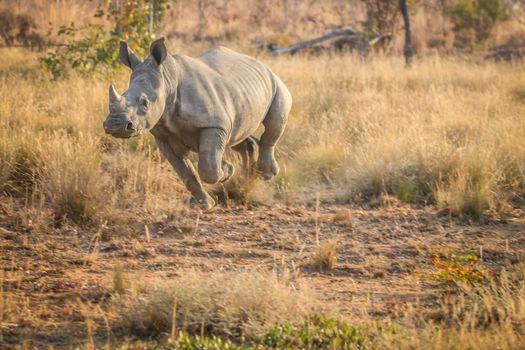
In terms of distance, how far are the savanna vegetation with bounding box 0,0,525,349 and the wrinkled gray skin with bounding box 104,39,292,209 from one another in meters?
0.66

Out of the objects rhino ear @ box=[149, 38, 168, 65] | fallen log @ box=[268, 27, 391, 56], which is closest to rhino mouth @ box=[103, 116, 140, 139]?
rhino ear @ box=[149, 38, 168, 65]

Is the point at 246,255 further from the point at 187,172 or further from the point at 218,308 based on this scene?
the point at 218,308

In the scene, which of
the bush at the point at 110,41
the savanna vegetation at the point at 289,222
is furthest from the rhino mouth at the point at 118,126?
the bush at the point at 110,41

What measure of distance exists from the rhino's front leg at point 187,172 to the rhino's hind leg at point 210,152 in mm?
445

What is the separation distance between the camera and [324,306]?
16.2ft

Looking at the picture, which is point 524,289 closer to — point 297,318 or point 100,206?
point 297,318

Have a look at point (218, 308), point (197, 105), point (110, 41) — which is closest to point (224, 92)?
point (197, 105)

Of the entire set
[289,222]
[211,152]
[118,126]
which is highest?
[118,126]

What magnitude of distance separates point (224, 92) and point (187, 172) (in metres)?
0.79

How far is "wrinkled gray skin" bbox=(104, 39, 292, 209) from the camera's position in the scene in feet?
19.1

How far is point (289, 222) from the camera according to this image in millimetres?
7352

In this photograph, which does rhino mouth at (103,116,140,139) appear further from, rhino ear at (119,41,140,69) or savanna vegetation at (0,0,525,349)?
savanna vegetation at (0,0,525,349)

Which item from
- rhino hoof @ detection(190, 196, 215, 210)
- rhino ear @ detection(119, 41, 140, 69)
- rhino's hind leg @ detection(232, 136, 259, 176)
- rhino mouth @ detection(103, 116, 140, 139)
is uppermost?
rhino ear @ detection(119, 41, 140, 69)

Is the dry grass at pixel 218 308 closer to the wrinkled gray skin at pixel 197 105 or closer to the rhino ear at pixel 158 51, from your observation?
the wrinkled gray skin at pixel 197 105
